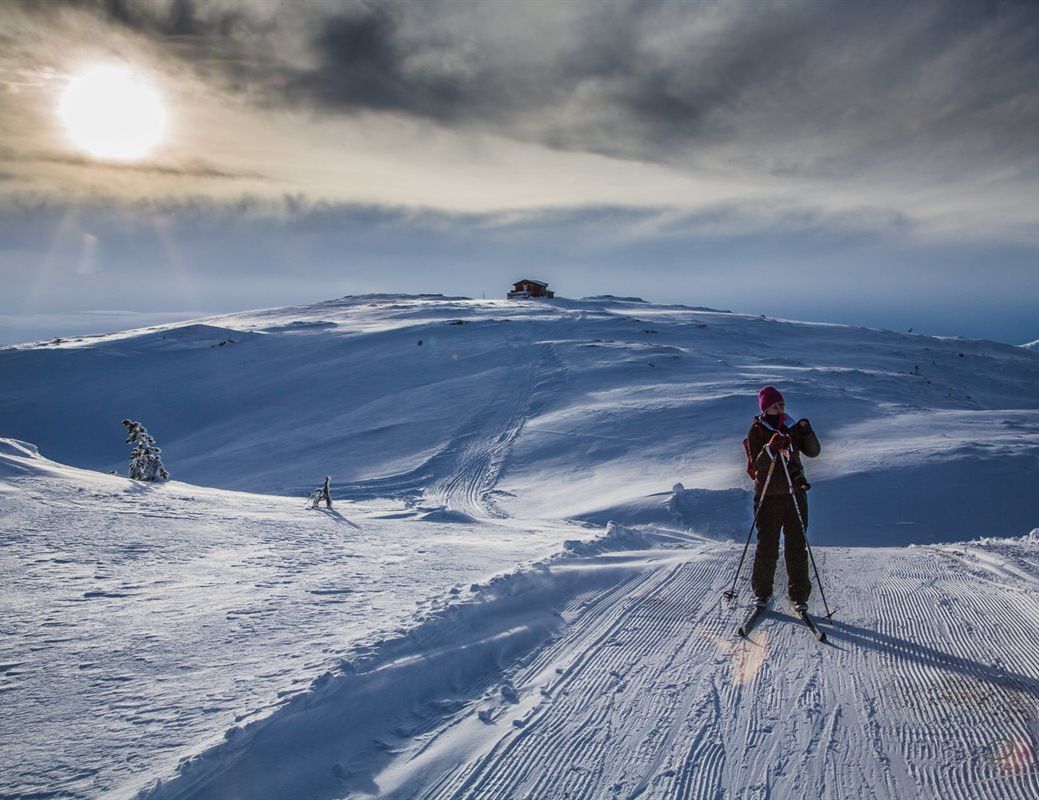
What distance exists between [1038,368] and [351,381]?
121ft

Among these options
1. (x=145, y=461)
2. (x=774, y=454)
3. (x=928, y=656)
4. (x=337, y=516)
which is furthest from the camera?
(x=145, y=461)

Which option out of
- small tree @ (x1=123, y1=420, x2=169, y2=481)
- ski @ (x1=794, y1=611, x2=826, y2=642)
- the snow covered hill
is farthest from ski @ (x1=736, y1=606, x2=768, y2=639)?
small tree @ (x1=123, y1=420, x2=169, y2=481)

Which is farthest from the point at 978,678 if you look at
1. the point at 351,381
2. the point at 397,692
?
the point at 351,381

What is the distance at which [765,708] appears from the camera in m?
3.71

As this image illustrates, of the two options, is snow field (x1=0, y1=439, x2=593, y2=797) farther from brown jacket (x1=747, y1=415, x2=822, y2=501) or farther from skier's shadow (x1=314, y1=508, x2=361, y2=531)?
brown jacket (x1=747, y1=415, x2=822, y2=501)

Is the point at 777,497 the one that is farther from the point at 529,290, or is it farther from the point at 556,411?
the point at 529,290

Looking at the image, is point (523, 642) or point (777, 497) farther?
point (777, 497)

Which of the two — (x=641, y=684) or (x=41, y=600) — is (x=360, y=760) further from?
(x=41, y=600)

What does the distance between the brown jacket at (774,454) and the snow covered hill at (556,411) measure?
247 inches

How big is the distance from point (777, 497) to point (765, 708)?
192 cm

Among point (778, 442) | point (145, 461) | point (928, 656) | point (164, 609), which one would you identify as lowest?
point (145, 461)

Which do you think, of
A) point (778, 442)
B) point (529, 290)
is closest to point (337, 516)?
point (778, 442)

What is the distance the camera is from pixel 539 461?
16328 millimetres

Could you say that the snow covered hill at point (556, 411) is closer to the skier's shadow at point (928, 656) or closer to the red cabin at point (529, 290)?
the skier's shadow at point (928, 656)
